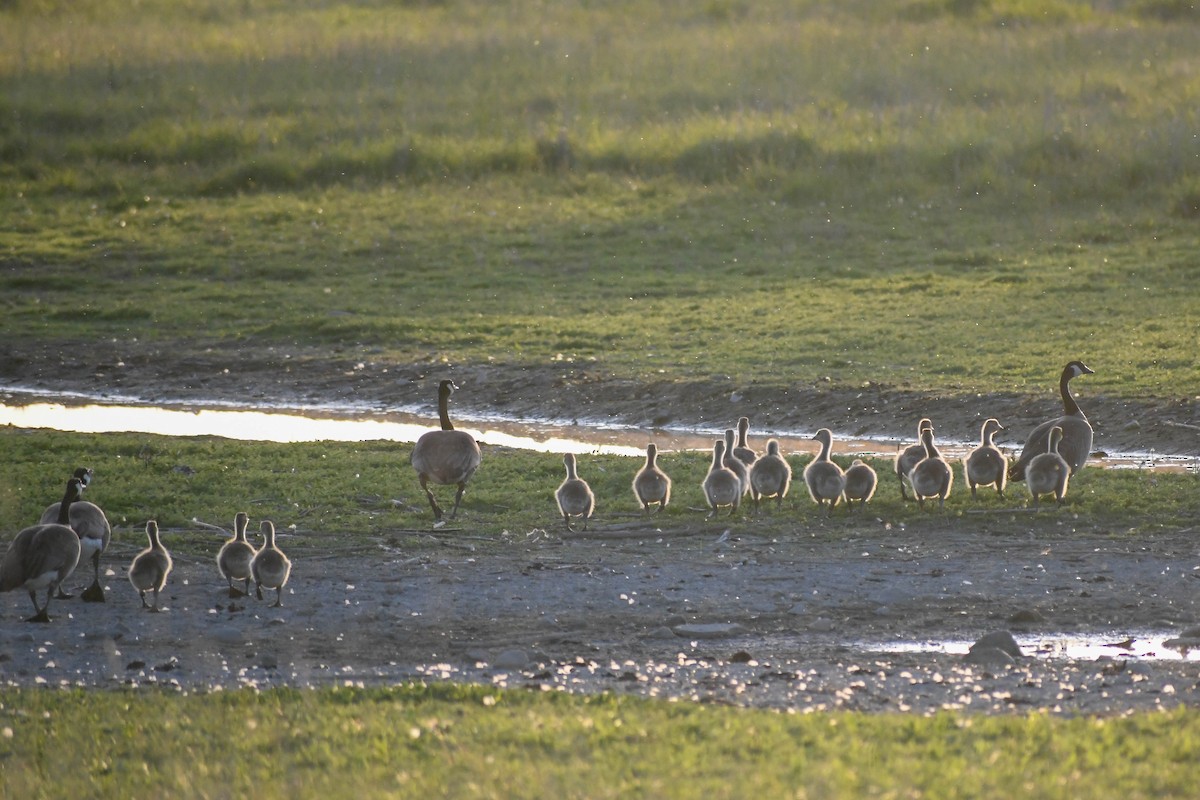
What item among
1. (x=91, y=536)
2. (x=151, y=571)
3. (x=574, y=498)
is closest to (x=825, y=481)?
(x=574, y=498)

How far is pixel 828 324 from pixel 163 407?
9.48m

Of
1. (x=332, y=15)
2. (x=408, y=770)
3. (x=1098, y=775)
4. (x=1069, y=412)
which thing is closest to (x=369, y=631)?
(x=408, y=770)

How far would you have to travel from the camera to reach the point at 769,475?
49.5ft

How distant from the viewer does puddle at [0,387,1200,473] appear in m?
19.1

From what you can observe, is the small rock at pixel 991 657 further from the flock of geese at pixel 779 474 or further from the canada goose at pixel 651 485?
the canada goose at pixel 651 485

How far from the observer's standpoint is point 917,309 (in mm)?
25594

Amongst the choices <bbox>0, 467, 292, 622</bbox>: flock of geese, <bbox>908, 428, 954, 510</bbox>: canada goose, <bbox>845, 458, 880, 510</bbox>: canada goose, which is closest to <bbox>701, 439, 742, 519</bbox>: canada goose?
<bbox>845, 458, 880, 510</bbox>: canada goose

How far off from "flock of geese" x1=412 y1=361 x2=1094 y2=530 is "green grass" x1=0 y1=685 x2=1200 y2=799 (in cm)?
572

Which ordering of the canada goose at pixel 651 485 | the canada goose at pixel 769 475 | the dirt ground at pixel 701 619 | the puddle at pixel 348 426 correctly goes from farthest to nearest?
the puddle at pixel 348 426 → the canada goose at pixel 769 475 → the canada goose at pixel 651 485 → the dirt ground at pixel 701 619

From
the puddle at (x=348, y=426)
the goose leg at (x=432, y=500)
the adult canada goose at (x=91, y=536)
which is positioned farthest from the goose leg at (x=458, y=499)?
the adult canada goose at (x=91, y=536)

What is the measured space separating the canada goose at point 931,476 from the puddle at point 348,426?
8.48 ft

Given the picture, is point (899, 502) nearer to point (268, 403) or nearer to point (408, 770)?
point (408, 770)

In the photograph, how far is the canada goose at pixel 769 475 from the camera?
49.4ft

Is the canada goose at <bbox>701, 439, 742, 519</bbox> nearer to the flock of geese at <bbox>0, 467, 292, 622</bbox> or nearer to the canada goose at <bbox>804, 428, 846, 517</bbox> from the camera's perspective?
the canada goose at <bbox>804, 428, 846, 517</bbox>
